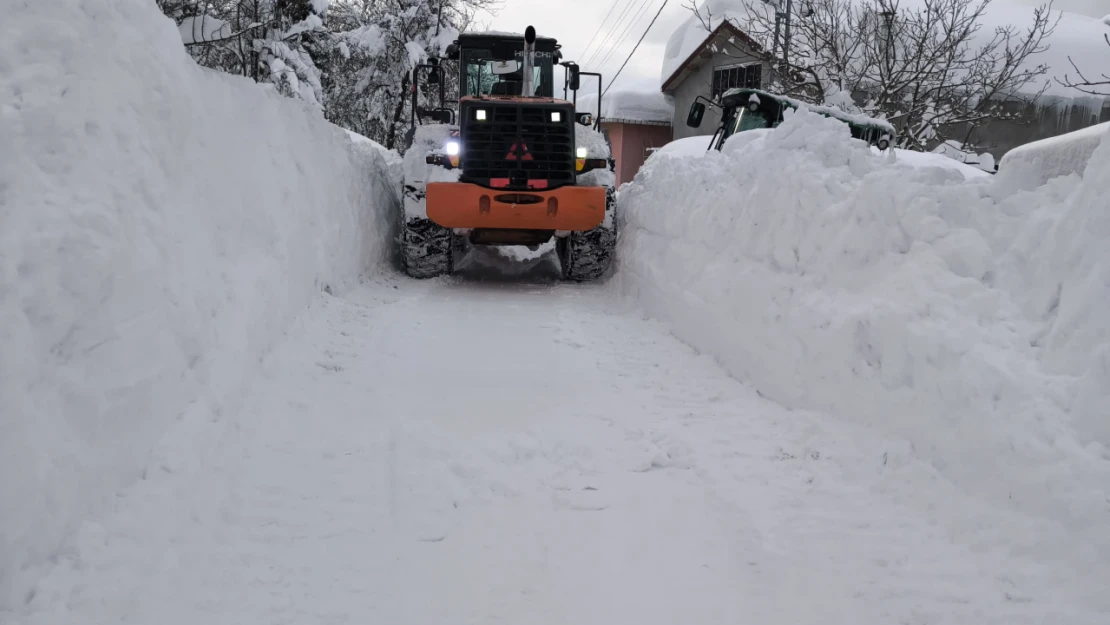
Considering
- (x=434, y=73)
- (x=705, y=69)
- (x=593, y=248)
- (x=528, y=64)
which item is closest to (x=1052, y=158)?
(x=593, y=248)

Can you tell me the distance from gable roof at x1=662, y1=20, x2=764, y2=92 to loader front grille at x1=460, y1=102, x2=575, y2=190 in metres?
13.0

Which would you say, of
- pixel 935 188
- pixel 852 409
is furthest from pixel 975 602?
pixel 935 188

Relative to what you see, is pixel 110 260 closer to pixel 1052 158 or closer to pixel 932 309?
pixel 932 309

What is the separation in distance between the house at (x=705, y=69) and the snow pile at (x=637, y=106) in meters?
0.60

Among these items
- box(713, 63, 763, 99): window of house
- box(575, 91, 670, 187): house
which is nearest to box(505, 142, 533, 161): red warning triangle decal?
box(713, 63, 763, 99): window of house

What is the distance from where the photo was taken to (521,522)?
137 inches

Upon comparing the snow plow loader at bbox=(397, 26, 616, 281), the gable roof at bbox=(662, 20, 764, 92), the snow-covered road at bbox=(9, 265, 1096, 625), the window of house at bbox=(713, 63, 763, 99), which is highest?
the gable roof at bbox=(662, 20, 764, 92)

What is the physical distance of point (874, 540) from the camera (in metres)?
3.34

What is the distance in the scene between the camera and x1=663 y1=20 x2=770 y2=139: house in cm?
2752

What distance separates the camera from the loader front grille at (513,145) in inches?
381

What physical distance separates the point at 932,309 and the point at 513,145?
650 cm

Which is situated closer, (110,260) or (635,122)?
(110,260)

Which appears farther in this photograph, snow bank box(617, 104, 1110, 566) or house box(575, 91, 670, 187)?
house box(575, 91, 670, 187)

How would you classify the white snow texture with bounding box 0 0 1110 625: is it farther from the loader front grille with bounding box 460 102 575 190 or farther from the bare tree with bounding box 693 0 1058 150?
the bare tree with bounding box 693 0 1058 150
